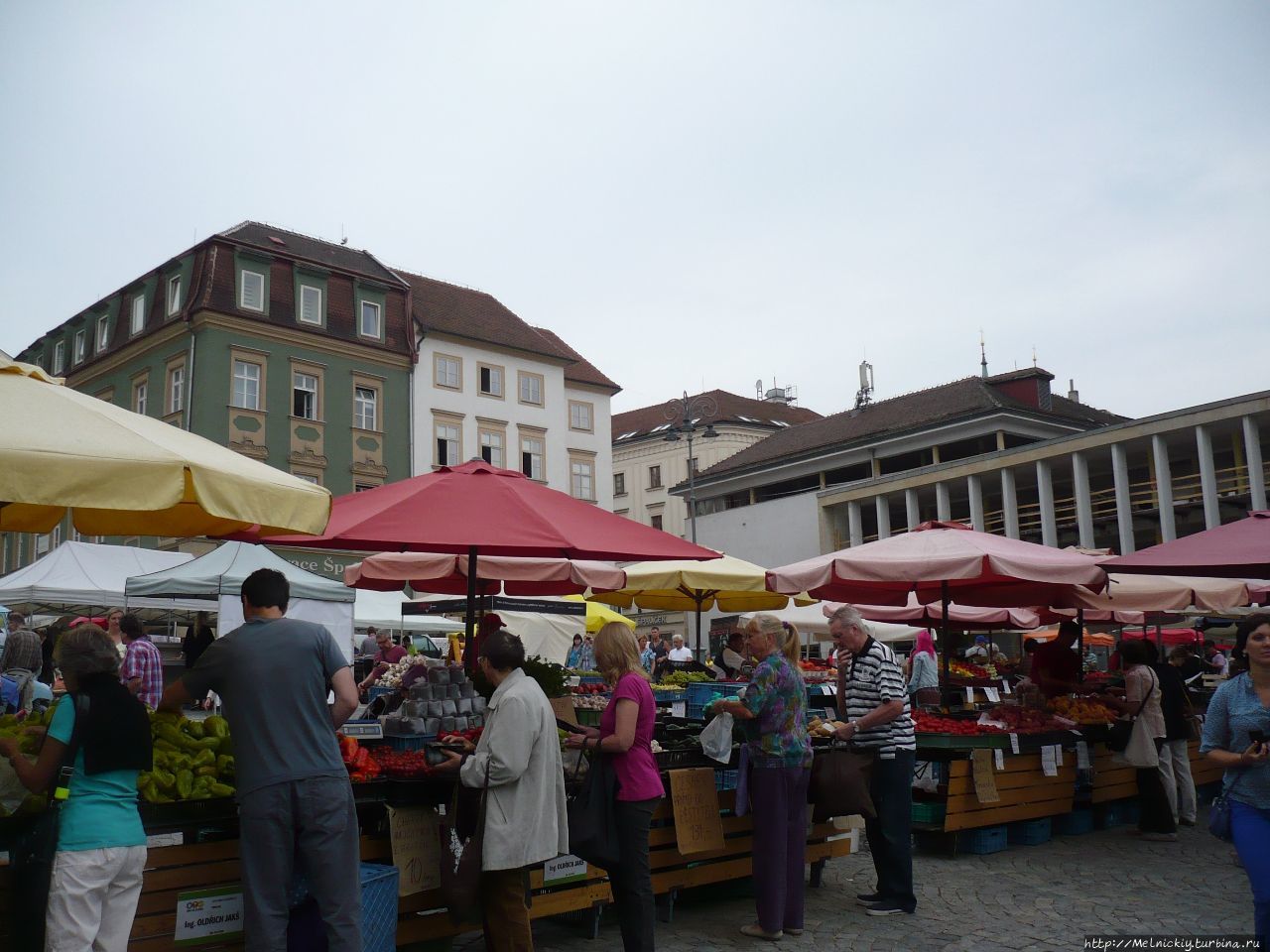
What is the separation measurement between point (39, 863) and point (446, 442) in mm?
40810

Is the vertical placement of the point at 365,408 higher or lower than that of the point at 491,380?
lower

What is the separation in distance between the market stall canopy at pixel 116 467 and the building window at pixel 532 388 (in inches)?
1695

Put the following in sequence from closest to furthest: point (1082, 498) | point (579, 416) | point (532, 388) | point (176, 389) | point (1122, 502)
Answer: point (176, 389)
point (1122, 502)
point (1082, 498)
point (532, 388)
point (579, 416)

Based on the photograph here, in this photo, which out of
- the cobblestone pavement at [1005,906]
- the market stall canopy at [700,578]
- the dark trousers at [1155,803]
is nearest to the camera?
the cobblestone pavement at [1005,906]

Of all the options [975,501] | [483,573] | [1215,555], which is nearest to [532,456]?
[975,501]

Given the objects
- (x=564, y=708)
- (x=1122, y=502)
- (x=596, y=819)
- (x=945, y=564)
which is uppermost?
(x=1122, y=502)

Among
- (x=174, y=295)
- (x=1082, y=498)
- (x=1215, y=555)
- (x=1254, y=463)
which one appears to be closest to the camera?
(x=1215, y=555)

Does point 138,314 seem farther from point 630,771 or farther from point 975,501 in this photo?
point 630,771

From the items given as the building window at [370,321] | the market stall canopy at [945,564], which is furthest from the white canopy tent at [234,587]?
the building window at [370,321]

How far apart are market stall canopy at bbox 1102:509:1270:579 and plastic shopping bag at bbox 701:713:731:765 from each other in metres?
4.36

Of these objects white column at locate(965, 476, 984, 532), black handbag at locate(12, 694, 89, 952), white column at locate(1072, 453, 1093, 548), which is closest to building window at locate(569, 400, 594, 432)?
white column at locate(965, 476, 984, 532)

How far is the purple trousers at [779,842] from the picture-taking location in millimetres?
6703

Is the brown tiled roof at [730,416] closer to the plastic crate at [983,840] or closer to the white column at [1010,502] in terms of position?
the white column at [1010,502]

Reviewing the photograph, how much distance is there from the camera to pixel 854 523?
53.2 m
